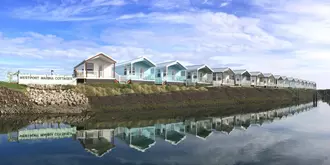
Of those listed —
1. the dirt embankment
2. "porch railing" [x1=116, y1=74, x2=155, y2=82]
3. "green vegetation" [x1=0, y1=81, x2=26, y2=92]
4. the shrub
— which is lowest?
the dirt embankment

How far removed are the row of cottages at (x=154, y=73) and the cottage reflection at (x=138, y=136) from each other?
18.2 meters

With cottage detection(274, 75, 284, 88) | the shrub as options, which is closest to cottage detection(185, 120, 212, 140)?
the shrub

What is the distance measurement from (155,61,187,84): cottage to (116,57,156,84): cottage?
2.15m

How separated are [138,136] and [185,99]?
68.6 ft

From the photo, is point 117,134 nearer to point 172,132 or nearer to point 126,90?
point 172,132

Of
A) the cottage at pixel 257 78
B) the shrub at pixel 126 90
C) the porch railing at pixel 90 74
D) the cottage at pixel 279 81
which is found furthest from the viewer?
the cottage at pixel 279 81

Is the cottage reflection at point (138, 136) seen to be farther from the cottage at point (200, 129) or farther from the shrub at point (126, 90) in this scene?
the shrub at point (126, 90)

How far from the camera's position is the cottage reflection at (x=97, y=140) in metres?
14.1

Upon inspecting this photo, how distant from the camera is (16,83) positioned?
30047mm

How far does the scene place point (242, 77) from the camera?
224ft

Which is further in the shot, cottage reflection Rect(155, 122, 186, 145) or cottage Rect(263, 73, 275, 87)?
cottage Rect(263, 73, 275, 87)

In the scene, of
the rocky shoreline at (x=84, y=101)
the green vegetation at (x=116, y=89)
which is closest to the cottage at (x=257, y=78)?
the rocky shoreline at (x=84, y=101)

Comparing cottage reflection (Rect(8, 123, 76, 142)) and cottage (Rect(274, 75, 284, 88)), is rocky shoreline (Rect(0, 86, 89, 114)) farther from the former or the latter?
cottage (Rect(274, 75, 284, 88))

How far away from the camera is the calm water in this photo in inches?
495
